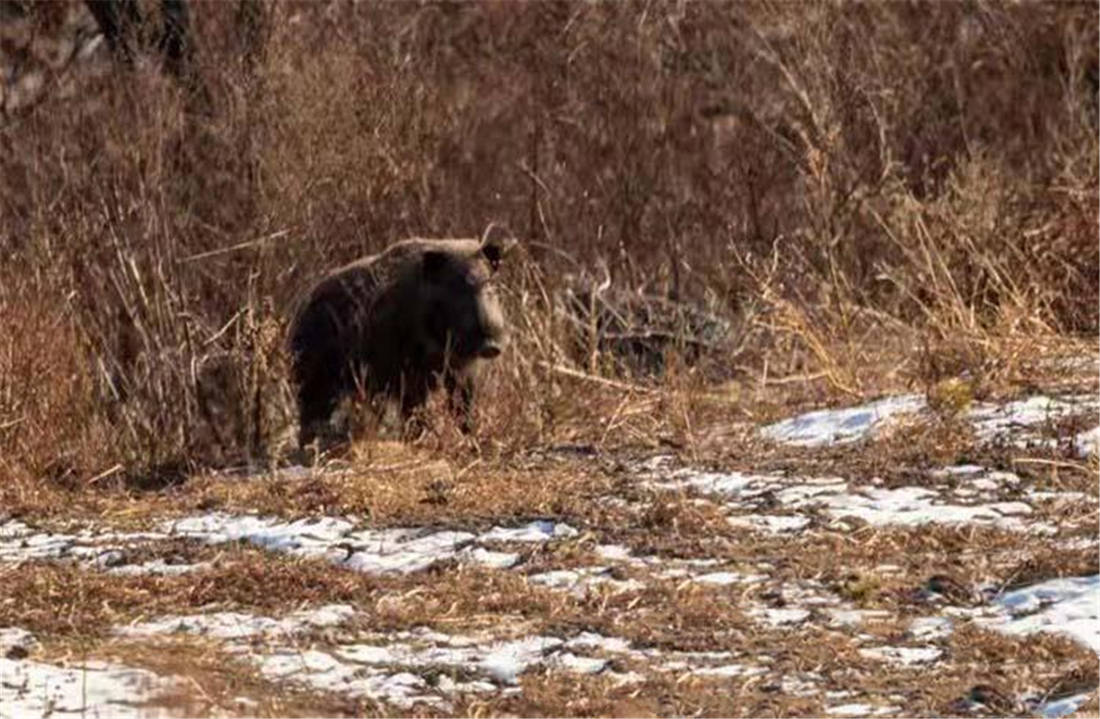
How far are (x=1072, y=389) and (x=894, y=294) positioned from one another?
3372 millimetres

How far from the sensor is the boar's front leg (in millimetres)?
11773

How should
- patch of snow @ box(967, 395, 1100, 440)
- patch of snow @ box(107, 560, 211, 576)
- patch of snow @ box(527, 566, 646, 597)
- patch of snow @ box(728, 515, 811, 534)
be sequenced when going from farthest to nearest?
patch of snow @ box(967, 395, 1100, 440)
patch of snow @ box(728, 515, 811, 534)
patch of snow @ box(107, 560, 211, 576)
patch of snow @ box(527, 566, 646, 597)

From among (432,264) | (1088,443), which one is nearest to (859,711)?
(1088,443)

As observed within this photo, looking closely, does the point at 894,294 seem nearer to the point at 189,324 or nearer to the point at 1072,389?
the point at 1072,389

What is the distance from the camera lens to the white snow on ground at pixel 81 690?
268 inches

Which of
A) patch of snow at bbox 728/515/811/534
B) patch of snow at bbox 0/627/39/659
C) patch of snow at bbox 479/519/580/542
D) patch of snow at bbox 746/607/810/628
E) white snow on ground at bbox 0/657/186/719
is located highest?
white snow on ground at bbox 0/657/186/719

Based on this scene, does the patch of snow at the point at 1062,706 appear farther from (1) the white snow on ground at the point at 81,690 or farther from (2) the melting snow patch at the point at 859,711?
(1) the white snow on ground at the point at 81,690

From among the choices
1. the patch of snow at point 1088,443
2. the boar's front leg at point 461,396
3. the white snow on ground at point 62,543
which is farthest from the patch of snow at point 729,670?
the boar's front leg at point 461,396

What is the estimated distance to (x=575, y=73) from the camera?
18.3 meters

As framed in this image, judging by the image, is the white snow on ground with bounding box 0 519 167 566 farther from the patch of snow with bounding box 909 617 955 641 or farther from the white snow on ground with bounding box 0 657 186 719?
the patch of snow with bounding box 909 617 955 641

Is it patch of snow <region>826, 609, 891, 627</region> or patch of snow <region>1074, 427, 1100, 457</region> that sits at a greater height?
patch of snow <region>826, 609, 891, 627</region>

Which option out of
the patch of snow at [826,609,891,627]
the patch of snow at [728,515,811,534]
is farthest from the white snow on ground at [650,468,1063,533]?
the patch of snow at [826,609,891,627]

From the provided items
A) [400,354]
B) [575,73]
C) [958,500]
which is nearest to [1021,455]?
[958,500]

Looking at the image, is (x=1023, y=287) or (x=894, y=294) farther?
(x=894, y=294)
